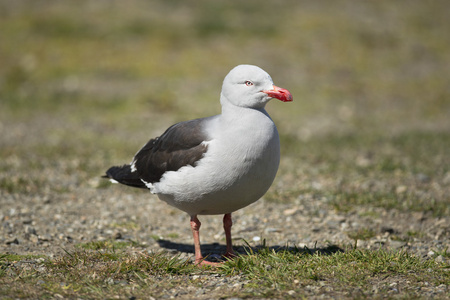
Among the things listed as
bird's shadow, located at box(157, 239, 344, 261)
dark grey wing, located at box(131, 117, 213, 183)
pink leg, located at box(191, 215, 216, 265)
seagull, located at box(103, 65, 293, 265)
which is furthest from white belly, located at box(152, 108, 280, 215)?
bird's shadow, located at box(157, 239, 344, 261)

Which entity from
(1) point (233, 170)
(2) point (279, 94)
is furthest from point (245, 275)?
(2) point (279, 94)

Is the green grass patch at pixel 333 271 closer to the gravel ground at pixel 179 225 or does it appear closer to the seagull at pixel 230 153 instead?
the seagull at pixel 230 153

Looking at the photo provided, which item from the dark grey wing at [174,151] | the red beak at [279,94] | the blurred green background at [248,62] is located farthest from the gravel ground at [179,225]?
the red beak at [279,94]

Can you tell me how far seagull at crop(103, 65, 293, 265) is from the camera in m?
4.92

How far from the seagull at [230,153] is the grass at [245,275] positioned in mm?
544

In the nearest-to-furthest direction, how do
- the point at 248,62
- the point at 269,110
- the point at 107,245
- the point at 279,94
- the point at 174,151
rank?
the point at 279,94 < the point at 174,151 < the point at 107,245 < the point at 269,110 < the point at 248,62

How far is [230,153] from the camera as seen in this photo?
4.91 m

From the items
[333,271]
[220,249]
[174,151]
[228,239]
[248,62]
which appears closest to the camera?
[333,271]

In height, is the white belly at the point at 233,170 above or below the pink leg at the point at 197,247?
above

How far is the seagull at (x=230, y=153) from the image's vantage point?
4.92 m

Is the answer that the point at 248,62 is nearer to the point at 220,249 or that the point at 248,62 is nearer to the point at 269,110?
the point at 269,110

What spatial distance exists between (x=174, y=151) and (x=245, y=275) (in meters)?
1.48

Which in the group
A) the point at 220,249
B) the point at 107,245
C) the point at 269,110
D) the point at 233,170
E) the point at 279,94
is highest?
the point at 279,94

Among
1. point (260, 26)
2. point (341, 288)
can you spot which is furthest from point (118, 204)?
point (260, 26)
